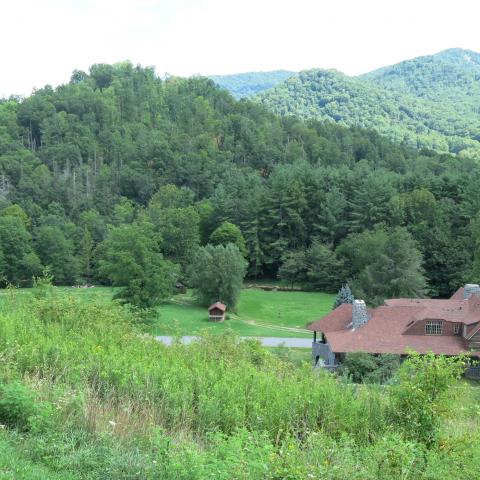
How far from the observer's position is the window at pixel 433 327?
27750mm

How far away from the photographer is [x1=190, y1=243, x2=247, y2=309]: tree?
145 ft

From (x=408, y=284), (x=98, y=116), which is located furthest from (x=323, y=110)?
(x=408, y=284)

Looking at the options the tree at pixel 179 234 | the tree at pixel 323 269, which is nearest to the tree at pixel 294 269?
the tree at pixel 323 269

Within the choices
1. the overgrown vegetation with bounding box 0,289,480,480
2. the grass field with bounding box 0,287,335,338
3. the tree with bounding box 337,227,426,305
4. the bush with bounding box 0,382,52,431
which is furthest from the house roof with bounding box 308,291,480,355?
the bush with bounding box 0,382,52,431

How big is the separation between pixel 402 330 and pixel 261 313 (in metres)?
18.0

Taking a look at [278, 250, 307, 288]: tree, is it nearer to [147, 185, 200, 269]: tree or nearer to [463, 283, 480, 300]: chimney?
[147, 185, 200, 269]: tree

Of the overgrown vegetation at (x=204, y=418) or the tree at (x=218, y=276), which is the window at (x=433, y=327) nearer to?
the overgrown vegetation at (x=204, y=418)

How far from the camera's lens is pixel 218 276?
44438 millimetres

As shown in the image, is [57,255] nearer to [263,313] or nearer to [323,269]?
[263,313]

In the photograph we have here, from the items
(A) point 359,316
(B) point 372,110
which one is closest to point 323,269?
(A) point 359,316

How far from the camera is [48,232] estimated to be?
5572 centimetres

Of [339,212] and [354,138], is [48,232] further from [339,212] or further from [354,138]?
[354,138]

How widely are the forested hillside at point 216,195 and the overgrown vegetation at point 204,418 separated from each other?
27.9 m

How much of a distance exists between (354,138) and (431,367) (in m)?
86.7
